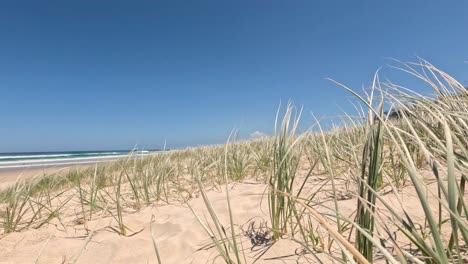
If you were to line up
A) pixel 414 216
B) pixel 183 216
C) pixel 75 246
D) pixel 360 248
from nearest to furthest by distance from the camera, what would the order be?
1. pixel 360 248
2. pixel 414 216
3. pixel 75 246
4. pixel 183 216

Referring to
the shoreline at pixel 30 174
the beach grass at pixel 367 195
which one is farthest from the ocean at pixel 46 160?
the beach grass at pixel 367 195

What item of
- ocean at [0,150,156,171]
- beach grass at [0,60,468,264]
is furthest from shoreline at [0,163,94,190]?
beach grass at [0,60,468,264]

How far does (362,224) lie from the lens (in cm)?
81

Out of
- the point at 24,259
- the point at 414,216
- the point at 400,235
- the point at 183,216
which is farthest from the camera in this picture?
the point at 183,216

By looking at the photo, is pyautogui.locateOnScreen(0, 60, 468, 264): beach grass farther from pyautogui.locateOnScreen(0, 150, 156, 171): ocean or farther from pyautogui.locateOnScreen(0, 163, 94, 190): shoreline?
pyautogui.locateOnScreen(0, 150, 156, 171): ocean

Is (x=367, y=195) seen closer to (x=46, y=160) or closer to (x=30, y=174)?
(x=30, y=174)

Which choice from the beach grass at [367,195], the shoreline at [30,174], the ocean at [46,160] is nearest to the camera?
the beach grass at [367,195]

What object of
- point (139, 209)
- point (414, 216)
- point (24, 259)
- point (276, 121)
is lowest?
point (24, 259)

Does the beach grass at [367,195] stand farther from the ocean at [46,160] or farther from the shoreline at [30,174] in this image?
the ocean at [46,160]

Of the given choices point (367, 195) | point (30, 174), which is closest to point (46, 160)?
point (30, 174)

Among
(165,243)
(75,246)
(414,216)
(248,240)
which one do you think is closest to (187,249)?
(165,243)

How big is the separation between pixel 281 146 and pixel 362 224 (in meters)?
0.71

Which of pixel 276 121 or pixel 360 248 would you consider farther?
pixel 276 121

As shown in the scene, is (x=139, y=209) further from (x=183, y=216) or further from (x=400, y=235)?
(x=400, y=235)
